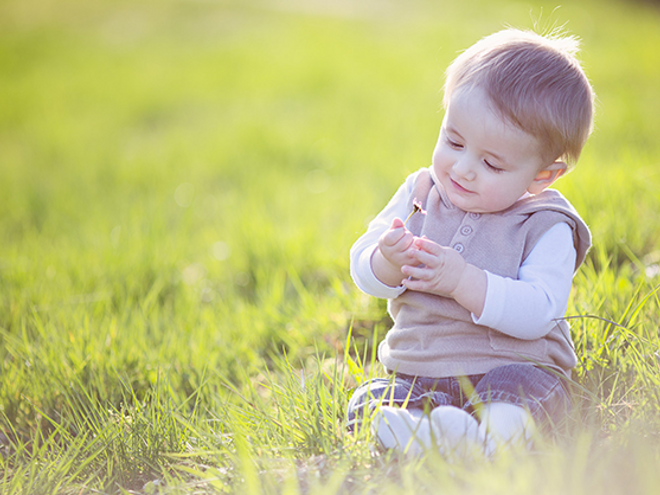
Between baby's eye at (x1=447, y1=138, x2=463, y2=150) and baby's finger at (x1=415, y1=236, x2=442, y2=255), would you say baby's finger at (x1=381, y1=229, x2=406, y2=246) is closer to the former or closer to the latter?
baby's finger at (x1=415, y1=236, x2=442, y2=255)

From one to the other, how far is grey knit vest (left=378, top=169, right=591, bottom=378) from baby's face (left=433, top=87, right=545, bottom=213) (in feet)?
0.22

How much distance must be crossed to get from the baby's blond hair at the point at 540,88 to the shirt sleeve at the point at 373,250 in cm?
43

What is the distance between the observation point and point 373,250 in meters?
1.76

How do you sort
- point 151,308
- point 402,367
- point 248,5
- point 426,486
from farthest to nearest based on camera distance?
point 248,5
point 151,308
point 402,367
point 426,486

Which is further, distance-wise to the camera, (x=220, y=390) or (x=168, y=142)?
(x=168, y=142)

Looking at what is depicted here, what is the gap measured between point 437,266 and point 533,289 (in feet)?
0.95

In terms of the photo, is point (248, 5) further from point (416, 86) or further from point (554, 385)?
point (554, 385)

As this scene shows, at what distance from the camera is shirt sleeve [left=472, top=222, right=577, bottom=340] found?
1551mm

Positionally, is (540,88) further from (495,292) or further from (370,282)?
(370,282)

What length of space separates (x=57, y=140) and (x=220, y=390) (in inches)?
215

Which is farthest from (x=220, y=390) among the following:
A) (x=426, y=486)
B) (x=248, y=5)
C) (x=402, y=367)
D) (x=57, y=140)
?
(x=248, y=5)

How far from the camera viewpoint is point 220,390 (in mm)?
2168

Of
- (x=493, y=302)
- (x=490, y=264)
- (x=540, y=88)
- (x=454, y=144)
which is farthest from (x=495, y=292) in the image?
(x=540, y=88)

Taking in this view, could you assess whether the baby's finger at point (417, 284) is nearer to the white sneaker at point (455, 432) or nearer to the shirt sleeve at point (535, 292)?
the shirt sleeve at point (535, 292)
